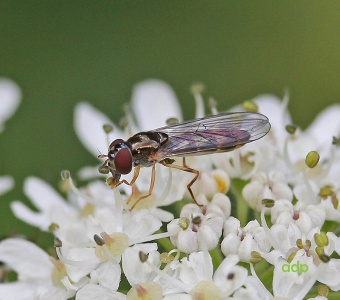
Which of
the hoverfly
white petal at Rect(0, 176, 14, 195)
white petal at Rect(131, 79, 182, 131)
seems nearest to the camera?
the hoverfly

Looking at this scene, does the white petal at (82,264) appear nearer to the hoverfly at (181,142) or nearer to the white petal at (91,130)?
the hoverfly at (181,142)

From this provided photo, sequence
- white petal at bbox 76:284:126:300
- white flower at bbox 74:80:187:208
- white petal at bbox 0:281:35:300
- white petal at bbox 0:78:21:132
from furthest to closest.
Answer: white petal at bbox 0:78:21:132
white flower at bbox 74:80:187:208
white petal at bbox 0:281:35:300
white petal at bbox 76:284:126:300

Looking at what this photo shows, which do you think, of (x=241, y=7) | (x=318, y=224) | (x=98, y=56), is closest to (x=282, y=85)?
(x=241, y=7)

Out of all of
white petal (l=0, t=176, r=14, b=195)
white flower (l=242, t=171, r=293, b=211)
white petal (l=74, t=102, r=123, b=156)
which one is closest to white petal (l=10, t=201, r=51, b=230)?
white petal (l=0, t=176, r=14, b=195)

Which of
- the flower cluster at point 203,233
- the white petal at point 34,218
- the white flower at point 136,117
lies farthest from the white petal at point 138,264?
the white flower at point 136,117

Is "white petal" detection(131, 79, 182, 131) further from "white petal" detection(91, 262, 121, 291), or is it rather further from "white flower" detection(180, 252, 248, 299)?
"white flower" detection(180, 252, 248, 299)

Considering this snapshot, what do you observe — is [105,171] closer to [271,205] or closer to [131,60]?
[271,205]

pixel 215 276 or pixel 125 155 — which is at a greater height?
pixel 125 155
